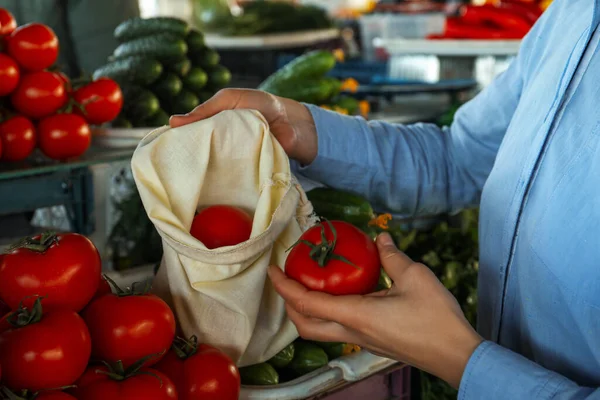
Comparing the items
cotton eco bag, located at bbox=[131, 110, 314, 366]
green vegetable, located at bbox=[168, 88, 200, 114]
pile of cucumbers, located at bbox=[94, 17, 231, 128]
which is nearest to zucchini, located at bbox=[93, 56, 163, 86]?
pile of cucumbers, located at bbox=[94, 17, 231, 128]

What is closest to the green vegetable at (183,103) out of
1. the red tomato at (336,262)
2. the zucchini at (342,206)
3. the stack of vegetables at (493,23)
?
the zucchini at (342,206)

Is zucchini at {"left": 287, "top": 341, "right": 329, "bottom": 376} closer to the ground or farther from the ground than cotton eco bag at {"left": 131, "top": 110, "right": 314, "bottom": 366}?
closer to the ground

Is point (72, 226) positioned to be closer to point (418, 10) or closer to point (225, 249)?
point (225, 249)

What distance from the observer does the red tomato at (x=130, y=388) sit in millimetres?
1047

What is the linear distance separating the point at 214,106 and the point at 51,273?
52 centimetres

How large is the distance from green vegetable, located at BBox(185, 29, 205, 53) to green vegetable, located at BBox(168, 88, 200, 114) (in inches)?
10.8

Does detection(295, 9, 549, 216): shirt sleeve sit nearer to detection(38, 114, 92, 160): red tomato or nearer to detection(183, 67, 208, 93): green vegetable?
detection(38, 114, 92, 160): red tomato

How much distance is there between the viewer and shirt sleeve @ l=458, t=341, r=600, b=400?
3.28 ft

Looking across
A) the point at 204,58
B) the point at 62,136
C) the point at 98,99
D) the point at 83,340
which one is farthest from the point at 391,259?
the point at 204,58

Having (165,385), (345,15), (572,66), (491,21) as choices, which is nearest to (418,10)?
(491,21)

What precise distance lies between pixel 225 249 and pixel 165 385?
262 millimetres

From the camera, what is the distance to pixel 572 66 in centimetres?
123

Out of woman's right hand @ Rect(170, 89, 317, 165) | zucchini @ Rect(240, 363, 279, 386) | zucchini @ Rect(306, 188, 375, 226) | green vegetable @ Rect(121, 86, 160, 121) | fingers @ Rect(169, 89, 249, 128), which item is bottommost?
zucchini @ Rect(240, 363, 279, 386)

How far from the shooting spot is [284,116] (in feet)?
5.22
